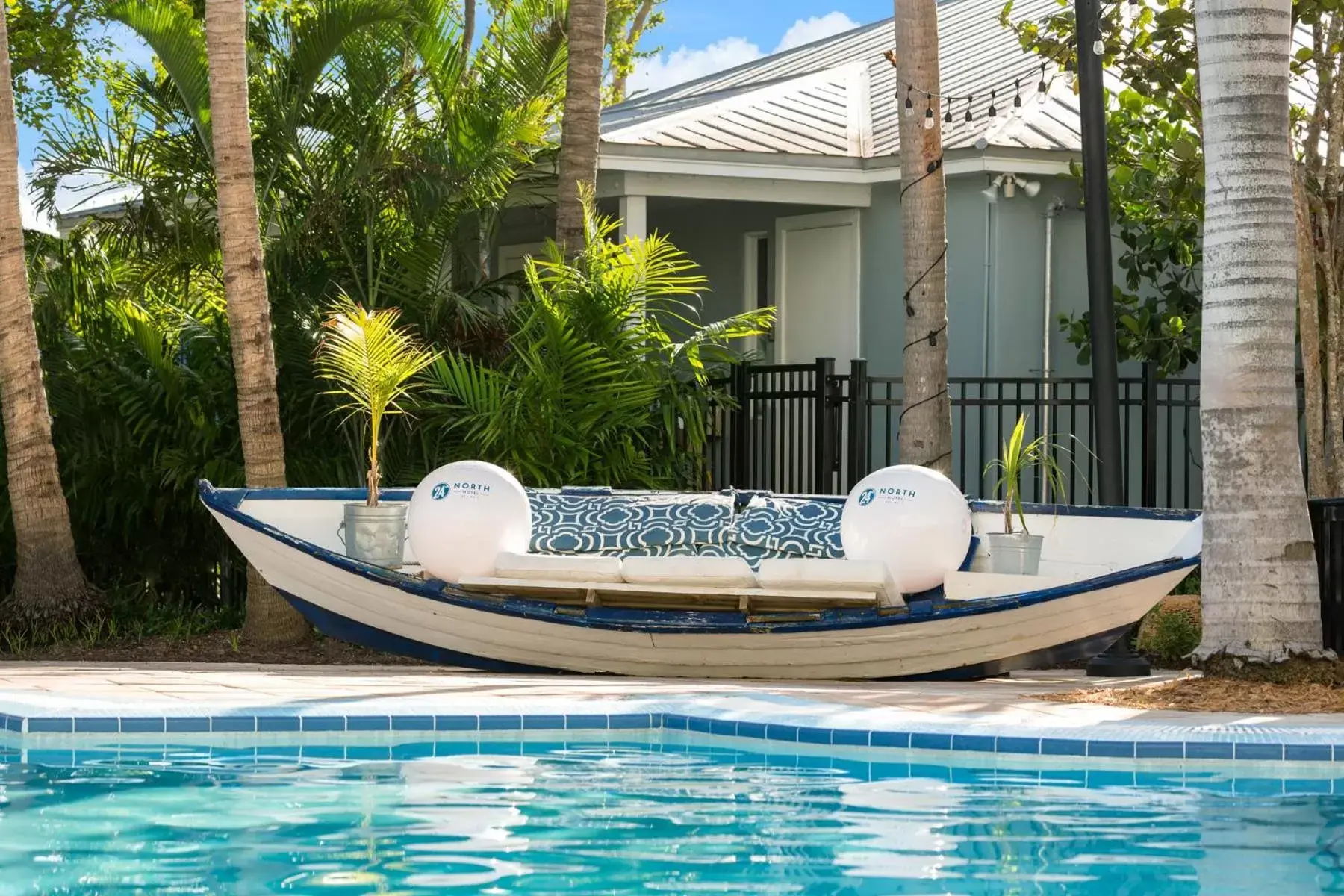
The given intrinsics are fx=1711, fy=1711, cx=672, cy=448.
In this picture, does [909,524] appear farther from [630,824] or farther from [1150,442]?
[1150,442]

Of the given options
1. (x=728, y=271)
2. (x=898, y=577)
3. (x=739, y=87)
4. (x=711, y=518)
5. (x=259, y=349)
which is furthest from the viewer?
(x=739, y=87)

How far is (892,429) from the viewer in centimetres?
1555

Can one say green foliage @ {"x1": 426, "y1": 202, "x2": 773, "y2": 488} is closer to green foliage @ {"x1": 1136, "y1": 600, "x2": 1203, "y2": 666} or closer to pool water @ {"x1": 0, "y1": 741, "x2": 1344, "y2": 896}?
green foliage @ {"x1": 1136, "y1": 600, "x2": 1203, "y2": 666}

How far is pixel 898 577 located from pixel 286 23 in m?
7.09

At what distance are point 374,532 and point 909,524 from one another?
326 cm

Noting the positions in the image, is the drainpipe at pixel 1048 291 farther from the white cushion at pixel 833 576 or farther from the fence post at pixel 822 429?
the white cushion at pixel 833 576

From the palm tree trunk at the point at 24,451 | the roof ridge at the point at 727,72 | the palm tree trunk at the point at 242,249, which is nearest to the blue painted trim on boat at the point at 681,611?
the palm tree trunk at the point at 242,249

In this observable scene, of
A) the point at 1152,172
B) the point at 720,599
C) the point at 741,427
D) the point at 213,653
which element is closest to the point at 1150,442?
the point at 1152,172

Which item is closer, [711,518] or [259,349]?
[711,518]

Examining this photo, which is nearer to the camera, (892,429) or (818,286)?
(892,429)

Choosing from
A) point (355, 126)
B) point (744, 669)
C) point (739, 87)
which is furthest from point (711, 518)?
point (739, 87)

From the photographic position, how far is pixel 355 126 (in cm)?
1362

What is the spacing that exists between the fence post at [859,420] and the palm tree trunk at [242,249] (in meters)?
4.62

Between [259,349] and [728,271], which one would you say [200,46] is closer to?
[259,349]
